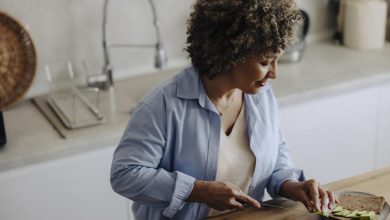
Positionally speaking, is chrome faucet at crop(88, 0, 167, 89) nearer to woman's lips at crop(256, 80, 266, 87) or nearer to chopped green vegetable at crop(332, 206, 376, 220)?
woman's lips at crop(256, 80, 266, 87)

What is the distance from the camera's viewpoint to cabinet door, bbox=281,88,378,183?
2.65 m

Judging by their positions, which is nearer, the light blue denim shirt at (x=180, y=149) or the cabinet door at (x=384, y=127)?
the light blue denim shirt at (x=180, y=149)

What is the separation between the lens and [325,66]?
2883 mm

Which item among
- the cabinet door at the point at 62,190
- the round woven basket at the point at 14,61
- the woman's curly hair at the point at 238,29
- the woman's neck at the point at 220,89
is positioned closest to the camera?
the woman's curly hair at the point at 238,29

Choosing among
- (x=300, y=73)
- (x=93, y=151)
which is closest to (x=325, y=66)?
(x=300, y=73)

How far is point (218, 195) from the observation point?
1561mm

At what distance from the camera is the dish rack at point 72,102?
2377mm

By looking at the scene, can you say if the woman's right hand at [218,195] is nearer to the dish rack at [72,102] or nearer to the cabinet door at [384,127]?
the dish rack at [72,102]

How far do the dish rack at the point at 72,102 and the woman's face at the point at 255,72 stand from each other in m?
0.85

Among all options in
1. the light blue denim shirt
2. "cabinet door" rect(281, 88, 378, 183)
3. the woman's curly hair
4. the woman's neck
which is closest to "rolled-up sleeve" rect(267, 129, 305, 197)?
the light blue denim shirt

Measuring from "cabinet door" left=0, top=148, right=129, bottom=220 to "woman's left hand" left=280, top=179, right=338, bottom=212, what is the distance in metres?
0.80

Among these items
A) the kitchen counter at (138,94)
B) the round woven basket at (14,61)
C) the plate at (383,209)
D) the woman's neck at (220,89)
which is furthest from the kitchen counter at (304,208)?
the round woven basket at (14,61)

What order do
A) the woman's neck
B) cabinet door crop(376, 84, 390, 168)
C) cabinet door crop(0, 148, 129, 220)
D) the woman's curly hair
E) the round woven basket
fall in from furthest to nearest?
cabinet door crop(376, 84, 390, 168) → the round woven basket → cabinet door crop(0, 148, 129, 220) → the woman's neck → the woman's curly hair

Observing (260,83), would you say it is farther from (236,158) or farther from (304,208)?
(304,208)
